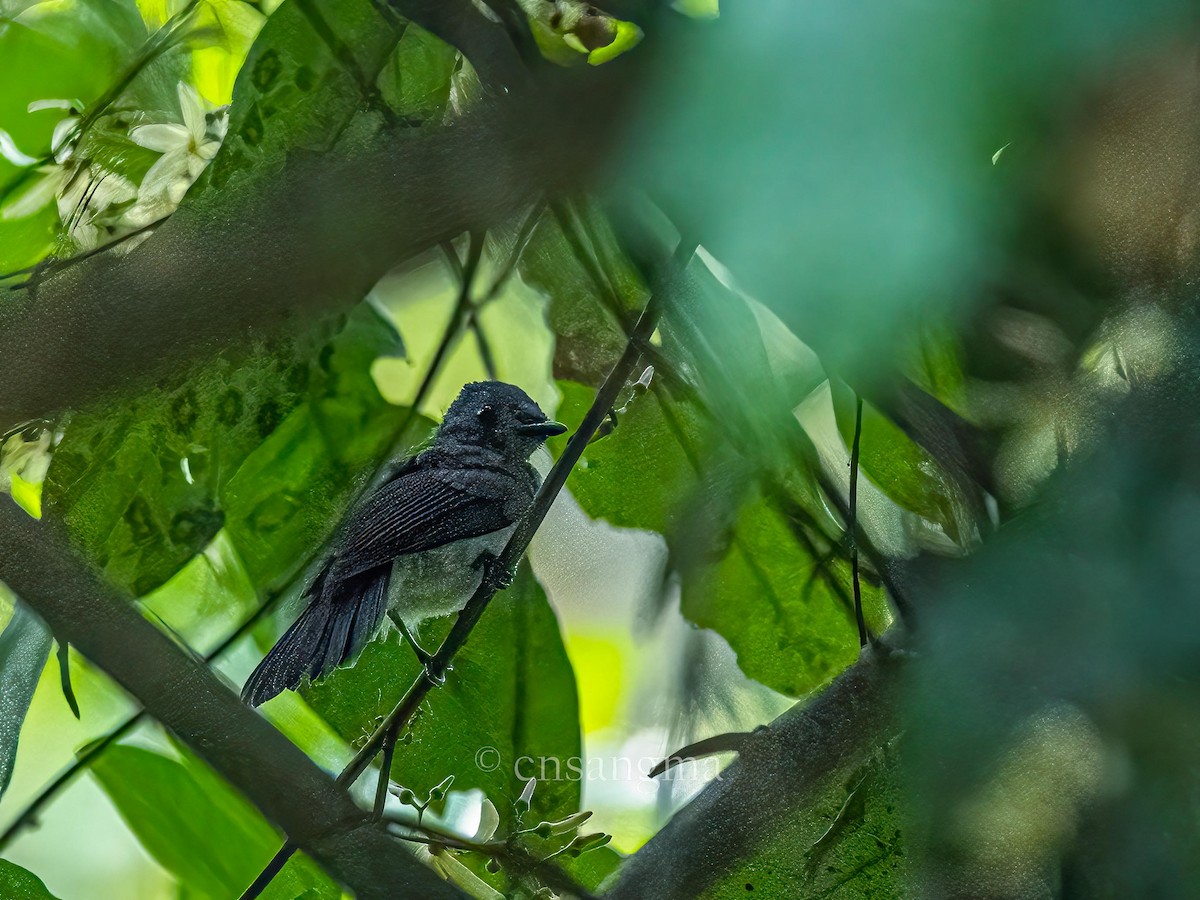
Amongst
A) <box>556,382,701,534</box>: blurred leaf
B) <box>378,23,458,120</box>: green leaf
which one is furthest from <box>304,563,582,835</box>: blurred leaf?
<box>378,23,458,120</box>: green leaf

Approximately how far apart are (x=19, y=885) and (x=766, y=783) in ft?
2.43

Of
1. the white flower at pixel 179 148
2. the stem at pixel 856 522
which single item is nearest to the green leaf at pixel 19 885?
the white flower at pixel 179 148

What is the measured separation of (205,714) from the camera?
98cm

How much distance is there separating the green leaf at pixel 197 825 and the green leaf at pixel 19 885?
Result: 106 mm

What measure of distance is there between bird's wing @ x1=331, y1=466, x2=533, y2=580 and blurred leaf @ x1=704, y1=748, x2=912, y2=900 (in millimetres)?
405

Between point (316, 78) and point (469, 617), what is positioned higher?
point (316, 78)

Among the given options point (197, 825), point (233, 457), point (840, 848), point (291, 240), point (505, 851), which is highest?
point (291, 240)

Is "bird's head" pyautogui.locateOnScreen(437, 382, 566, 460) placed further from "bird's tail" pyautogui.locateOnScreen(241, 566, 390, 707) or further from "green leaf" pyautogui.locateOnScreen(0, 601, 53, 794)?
"green leaf" pyautogui.locateOnScreen(0, 601, 53, 794)

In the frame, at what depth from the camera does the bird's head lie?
98 cm

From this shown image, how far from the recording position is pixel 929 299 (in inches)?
38.6

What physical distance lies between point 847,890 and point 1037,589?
0.34 metres

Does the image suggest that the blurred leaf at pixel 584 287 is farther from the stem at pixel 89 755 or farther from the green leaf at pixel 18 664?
the green leaf at pixel 18 664

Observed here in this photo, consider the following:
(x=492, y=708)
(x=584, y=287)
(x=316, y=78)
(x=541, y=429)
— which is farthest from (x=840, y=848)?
(x=316, y=78)

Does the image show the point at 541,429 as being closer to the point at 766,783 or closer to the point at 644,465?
the point at 644,465
